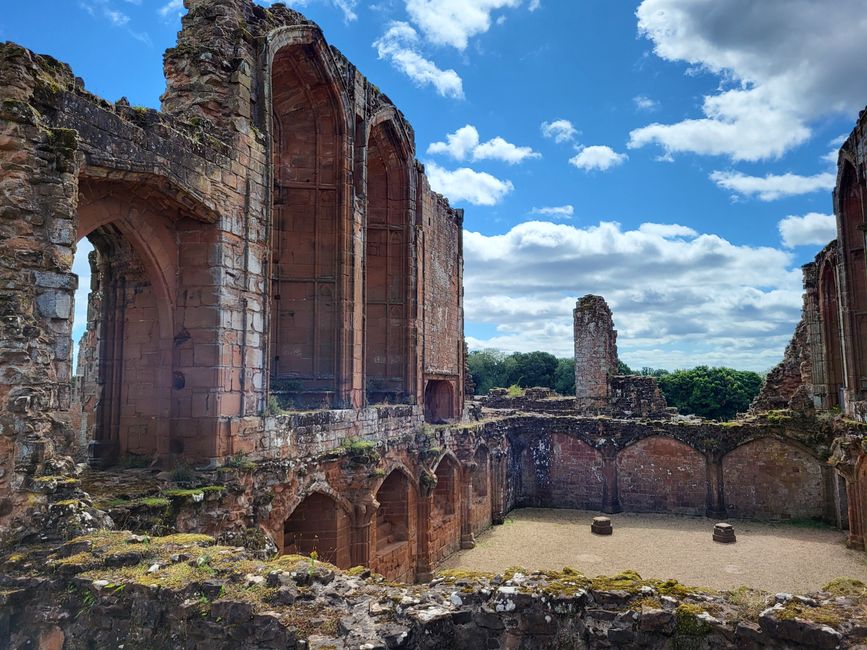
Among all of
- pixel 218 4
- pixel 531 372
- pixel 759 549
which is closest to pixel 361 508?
pixel 218 4

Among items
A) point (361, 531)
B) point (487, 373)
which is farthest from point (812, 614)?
point (487, 373)

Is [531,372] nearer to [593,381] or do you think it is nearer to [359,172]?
[593,381]

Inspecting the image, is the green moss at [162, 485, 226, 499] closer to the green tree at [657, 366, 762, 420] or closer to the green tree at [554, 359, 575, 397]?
the green tree at [657, 366, 762, 420]

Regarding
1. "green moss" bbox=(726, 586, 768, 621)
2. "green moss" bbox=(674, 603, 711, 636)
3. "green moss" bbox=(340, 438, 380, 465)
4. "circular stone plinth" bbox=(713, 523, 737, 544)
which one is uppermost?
"green moss" bbox=(340, 438, 380, 465)

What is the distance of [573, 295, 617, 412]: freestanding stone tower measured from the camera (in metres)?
26.9

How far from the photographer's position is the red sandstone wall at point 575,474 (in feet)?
70.8

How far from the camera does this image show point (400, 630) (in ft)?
14.3

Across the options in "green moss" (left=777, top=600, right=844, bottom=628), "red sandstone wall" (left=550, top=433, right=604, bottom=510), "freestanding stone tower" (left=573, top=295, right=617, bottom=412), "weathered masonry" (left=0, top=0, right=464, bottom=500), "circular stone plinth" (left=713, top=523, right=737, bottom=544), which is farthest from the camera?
"freestanding stone tower" (left=573, top=295, right=617, bottom=412)

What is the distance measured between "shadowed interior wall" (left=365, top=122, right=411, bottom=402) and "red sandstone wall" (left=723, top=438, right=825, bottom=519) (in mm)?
11510

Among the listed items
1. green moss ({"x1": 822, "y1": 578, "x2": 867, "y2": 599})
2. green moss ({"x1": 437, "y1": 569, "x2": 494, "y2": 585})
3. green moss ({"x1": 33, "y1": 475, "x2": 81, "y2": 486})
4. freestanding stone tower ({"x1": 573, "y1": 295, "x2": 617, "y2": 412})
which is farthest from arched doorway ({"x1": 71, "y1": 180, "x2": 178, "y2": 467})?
freestanding stone tower ({"x1": 573, "y1": 295, "x2": 617, "y2": 412})

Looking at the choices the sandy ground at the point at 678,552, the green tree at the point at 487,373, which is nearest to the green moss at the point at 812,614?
the sandy ground at the point at 678,552

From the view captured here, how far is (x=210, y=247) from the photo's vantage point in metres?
8.86

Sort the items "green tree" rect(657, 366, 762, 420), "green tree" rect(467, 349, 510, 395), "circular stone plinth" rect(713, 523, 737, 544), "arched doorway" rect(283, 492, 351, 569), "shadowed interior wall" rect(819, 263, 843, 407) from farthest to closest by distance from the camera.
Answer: "green tree" rect(467, 349, 510, 395) → "green tree" rect(657, 366, 762, 420) → "shadowed interior wall" rect(819, 263, 843, 407) → "circular stone plinth" rect(713, 523, 737, 544) → "arched doorway" rect(283, 492, 351, 569)

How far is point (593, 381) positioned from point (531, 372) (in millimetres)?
32225
